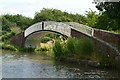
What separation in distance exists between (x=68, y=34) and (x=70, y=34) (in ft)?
1.73

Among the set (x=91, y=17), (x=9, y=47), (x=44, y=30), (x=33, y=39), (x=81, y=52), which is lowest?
(x=81, y=52)

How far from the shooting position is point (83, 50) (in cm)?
1736

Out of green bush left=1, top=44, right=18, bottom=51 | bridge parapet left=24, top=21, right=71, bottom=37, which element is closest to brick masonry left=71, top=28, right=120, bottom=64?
bridge parapet left=24, top=21, right=71, bottom=37

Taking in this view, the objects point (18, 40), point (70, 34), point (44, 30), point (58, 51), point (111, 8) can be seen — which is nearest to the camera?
point (111, 8)

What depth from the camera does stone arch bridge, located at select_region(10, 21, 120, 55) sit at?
17823 millimetres

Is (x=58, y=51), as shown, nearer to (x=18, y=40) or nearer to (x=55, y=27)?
(x=55, y=27)

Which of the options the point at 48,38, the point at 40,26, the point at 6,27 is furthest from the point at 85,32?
the point at 6,27

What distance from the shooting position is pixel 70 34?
24188 mm

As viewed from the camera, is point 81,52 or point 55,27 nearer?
point 81,52

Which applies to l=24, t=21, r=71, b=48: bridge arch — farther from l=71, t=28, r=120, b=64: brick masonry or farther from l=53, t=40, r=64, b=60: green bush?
l=71, t=28, r=120, b=64: brick masonry

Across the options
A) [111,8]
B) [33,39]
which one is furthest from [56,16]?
[111,8]

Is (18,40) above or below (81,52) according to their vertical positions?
above

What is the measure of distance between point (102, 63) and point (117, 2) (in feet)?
12.2

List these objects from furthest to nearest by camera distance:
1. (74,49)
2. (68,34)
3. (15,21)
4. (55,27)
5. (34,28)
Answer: (15,21) → (34,28) → (55,27) → (68,34) → (74,49)
